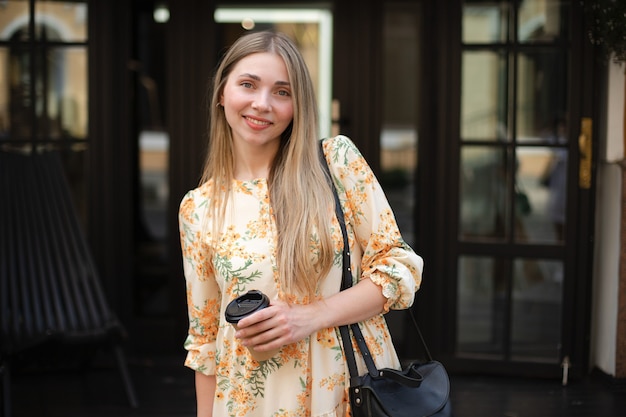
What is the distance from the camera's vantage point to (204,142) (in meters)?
4.30

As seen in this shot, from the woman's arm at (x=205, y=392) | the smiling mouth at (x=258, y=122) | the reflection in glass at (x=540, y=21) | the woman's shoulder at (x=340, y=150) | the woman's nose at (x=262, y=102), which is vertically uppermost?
the reflection in glass at (x=540, y=21)

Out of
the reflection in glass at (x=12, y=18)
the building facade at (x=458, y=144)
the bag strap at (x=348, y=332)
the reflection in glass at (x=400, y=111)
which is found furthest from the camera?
the reflection in glass at (x=400, y=111)

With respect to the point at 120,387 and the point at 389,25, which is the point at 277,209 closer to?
the point at 120,387

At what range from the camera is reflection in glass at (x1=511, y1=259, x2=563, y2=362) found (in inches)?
163

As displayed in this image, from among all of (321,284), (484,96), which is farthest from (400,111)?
(321,284)

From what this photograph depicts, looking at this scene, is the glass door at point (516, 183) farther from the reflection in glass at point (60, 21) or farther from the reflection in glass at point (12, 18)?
the reflection in glass at point (12, 18)

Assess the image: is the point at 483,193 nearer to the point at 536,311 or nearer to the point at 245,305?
the point at 536,311

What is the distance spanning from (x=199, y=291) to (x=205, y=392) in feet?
0.76

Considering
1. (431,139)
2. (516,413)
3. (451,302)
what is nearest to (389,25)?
(431,139)

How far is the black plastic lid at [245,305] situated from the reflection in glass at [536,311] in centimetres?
276

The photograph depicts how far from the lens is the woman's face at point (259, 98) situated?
1.73m

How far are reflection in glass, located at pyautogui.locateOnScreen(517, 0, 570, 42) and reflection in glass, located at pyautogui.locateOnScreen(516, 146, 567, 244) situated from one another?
53 centimetres

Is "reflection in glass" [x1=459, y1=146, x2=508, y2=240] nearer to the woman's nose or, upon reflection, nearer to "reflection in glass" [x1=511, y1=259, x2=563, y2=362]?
"reflection in glass" [x1=511, y1=259, x2=563, y2=362]

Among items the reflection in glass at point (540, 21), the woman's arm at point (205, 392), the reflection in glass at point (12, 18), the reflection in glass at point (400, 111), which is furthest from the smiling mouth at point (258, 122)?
the reflection in glass at point (400, 111)
